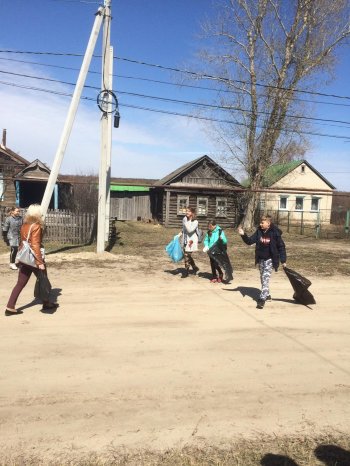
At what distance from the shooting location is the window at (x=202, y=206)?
1203 inches

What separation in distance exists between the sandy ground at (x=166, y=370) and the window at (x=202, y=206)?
74.7 feet

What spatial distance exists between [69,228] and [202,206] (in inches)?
646

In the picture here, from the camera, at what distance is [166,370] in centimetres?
443

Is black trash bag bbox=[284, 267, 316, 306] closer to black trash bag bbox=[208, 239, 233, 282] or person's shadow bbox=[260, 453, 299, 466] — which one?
black trash bag bbox=[208, 239, 233, 282]

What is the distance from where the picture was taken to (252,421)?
137 inches

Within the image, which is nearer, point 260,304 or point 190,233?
point 260,304

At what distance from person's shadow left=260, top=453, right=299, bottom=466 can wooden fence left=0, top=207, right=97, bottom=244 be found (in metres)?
13.3

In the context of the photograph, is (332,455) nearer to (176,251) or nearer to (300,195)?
(176,251)

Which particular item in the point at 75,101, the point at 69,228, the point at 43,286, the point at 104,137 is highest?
the point at 75,101

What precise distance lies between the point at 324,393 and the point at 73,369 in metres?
2.59

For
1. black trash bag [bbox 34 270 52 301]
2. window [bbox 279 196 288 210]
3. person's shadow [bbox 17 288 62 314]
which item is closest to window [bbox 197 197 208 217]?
window [bbox 279 196 288 210]

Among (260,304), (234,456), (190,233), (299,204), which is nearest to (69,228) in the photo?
(190,233)

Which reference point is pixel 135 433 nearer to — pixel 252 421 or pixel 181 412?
pixel 181 412

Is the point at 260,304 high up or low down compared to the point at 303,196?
down
